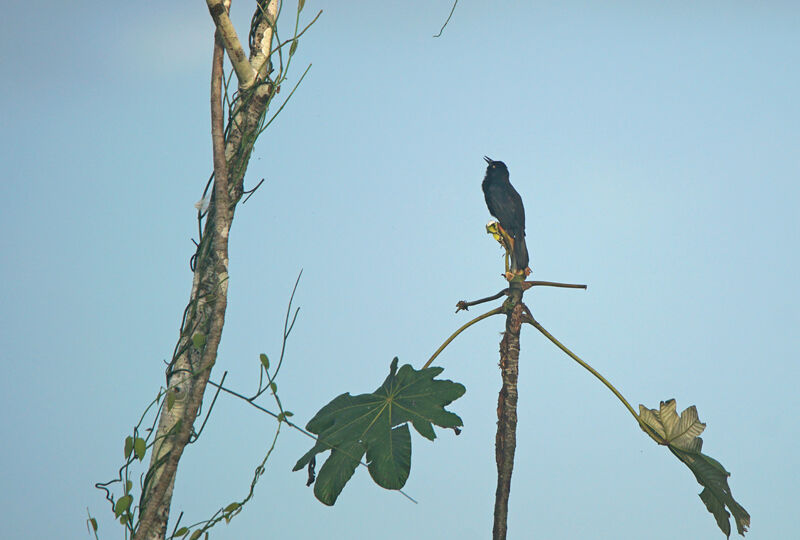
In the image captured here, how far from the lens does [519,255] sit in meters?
2.40

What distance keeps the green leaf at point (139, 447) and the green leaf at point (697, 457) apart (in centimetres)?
149

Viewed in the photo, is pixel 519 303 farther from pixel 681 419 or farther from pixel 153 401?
pixel 153 401

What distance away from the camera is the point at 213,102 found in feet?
6.33

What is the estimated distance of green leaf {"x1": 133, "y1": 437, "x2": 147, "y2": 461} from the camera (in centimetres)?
171

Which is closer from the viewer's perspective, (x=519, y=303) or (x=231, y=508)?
(x=231, y=508)

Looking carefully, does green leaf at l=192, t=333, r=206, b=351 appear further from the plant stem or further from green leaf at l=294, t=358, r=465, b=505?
the plant stem

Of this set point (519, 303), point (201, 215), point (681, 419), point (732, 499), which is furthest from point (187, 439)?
point (732, 499)

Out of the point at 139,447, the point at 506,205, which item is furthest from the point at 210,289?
the point at 506,205

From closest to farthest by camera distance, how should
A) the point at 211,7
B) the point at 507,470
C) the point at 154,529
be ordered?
1. the point at 154,529
2. the point at 211,7
3. the point at 507,470

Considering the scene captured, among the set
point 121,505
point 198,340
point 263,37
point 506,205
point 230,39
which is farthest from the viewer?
point 506,205

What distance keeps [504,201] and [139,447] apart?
1701mm

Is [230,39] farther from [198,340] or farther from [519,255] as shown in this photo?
[519,255]

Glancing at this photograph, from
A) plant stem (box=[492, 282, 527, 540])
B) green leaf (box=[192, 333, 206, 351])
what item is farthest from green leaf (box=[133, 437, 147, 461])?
plant stem (box=[492, 282, 527, 540])

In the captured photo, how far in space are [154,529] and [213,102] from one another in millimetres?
1155
